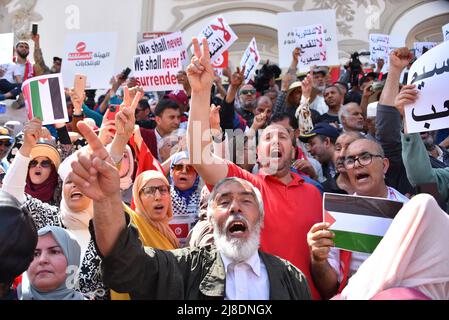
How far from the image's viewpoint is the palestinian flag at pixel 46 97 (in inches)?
205

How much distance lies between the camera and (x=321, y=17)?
897 cm

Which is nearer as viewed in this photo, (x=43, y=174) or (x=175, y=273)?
(x=175, y=273)

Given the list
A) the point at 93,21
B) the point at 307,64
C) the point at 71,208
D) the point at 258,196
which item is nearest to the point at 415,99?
the point at 258,196

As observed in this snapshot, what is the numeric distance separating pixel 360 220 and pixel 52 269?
4.61ft

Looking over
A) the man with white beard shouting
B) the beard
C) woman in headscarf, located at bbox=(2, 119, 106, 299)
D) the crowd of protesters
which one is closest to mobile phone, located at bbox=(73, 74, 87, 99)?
the crowd of protesters

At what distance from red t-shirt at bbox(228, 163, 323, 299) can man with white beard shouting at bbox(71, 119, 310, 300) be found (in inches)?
13.5

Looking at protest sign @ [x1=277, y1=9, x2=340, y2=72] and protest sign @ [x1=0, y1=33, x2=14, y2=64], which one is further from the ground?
protest sign @ [x1=277, y1=9, x2=340, y2=72]

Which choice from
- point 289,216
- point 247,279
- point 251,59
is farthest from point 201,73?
point 251,59

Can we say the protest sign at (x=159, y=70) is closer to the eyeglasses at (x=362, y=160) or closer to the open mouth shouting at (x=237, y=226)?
the eyeglasses at (x=362, y=160)

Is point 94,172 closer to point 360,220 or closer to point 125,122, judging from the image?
point 125,122

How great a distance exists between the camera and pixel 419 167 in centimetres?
367

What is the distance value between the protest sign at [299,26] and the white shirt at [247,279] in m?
6.22

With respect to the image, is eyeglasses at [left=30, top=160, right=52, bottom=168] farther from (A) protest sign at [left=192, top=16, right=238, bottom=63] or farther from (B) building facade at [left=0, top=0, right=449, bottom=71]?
(B) building facade at [left=0, top=0, right=449, bottom=71]

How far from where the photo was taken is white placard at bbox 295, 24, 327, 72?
8.69 metres
